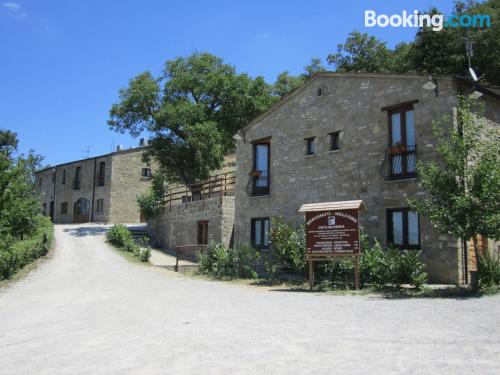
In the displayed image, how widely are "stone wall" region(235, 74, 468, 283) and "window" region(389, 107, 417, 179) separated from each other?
0.24 m

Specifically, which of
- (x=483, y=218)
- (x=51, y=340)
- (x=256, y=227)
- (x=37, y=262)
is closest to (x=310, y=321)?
(x=51, y=340)

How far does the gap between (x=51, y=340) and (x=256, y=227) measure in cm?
1290

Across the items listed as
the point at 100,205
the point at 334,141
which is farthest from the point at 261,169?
the point at 100,205

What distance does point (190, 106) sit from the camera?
28688mm

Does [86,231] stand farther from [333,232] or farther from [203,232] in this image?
[333,232]

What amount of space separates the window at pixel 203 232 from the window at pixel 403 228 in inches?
425

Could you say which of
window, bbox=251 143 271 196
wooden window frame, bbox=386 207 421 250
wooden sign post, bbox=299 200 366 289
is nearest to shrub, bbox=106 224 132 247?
window, bbox=251 143 271 196

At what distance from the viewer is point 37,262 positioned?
830 inches

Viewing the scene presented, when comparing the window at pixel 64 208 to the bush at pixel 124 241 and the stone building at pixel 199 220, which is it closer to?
the stone building at pixel 199 220

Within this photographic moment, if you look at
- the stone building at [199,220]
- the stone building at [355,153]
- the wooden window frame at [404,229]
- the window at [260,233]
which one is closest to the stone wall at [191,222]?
the stone building at [199,220]

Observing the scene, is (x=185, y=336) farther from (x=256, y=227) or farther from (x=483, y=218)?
(x=256, y=227)

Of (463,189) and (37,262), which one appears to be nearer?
(463,189)

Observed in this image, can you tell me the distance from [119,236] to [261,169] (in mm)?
10588

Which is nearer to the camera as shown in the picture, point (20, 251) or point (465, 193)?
point (465, 193)
